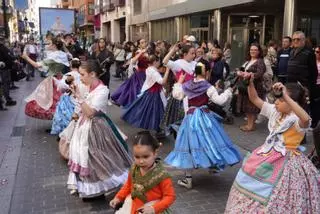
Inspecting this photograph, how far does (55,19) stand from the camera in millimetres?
26266

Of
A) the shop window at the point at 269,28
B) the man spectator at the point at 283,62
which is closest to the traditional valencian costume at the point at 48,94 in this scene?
the man spectator at the point at 283,62

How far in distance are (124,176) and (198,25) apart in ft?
54.8

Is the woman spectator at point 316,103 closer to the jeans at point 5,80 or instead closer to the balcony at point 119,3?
the jeans at point 5,80

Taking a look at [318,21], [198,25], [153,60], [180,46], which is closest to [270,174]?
[180,46]

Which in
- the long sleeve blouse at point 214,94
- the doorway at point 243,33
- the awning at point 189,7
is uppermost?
the awning at point 189,7

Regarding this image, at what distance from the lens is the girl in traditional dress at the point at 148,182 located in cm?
274

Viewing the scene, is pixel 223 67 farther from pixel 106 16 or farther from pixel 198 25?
pixel 106 16

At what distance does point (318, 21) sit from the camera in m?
15.0

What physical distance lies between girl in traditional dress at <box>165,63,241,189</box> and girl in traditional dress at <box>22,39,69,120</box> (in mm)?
3589

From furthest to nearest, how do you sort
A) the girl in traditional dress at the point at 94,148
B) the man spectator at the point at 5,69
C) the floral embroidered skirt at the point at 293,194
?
1. the man spectator at the point at 5,69
2. the girl in traditional dress at the point at 94,148
3. the floral embroidered skirt at the point at 293,194

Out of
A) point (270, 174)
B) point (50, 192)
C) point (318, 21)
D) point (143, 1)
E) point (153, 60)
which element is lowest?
point (50, 192)

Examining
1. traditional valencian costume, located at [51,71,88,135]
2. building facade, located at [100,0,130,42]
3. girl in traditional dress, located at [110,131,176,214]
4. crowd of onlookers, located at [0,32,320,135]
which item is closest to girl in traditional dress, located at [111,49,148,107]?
crowd of onlookers, located at [0,32,320,135]

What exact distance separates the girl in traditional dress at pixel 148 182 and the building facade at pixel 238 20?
33.8ft

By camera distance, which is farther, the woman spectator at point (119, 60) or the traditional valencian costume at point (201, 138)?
the woman spectator at point (119, 60)
